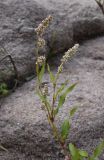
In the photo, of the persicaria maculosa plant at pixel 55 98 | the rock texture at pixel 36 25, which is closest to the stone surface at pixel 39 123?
the rock texture at pixel 36 25

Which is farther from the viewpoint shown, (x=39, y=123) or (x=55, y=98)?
(x=39, y=123)

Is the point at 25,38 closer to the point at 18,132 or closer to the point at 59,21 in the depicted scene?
the point at 59,21

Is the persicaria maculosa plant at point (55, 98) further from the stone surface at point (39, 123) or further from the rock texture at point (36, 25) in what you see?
the rock texture at point (36, 25)

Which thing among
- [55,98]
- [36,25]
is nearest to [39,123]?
[55,98]

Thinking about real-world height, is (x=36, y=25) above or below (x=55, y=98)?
below

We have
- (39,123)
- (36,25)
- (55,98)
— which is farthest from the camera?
(36,25)

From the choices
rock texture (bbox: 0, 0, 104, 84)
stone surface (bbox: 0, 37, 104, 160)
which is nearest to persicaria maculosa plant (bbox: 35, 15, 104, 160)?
stone surface (bbox: 0, 37, 104, 160)

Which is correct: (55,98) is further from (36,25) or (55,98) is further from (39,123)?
(36,25)

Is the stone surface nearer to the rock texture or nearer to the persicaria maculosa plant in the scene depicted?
the rock texture
